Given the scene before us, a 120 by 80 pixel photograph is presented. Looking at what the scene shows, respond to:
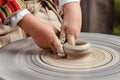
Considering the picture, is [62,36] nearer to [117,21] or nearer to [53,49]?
[53,49]

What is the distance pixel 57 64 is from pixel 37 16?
0.49 m

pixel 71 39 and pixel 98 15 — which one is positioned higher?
pixel 71 39

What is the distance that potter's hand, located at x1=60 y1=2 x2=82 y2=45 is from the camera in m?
1.06

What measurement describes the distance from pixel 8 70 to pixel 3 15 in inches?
14.6

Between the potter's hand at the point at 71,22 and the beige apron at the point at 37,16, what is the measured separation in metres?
0.15

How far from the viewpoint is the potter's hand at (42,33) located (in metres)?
1.01

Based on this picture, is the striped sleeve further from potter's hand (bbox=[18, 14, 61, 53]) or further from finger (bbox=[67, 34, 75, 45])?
finger (bbox=[67, 34, 75, 45])

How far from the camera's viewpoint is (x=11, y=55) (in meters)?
1.02

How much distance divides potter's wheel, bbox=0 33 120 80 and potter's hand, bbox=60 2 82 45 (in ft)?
0.28

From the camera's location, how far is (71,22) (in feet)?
3.73

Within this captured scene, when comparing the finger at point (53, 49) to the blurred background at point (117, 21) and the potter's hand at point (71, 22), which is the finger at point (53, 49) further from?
the blurred background at point (117, 21)

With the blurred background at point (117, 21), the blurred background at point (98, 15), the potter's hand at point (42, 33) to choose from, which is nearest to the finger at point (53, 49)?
the potter's hand at point (42, 33)

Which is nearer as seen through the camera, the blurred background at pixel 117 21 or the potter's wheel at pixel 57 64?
the potter's wheel at pixel 57 64

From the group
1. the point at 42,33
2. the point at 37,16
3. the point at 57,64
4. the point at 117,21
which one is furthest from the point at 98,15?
the point at 57,64
